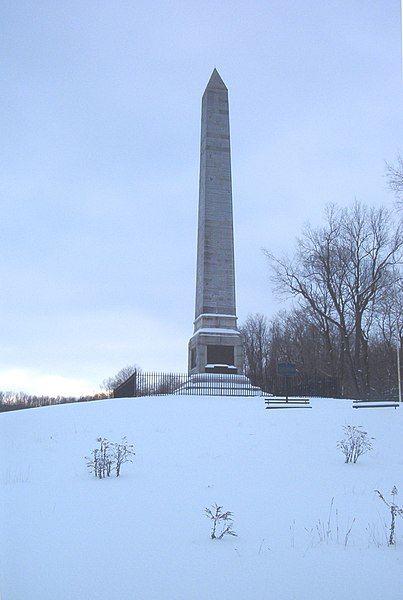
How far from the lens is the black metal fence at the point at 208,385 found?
950 inches

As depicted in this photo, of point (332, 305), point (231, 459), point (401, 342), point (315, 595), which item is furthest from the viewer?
point (401, 342)

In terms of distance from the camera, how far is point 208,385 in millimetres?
24344

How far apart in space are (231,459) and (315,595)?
5.79 meters

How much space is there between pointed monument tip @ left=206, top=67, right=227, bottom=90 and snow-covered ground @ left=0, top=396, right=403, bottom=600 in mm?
20384

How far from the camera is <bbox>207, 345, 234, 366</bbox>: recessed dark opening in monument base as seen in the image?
83.4 feet

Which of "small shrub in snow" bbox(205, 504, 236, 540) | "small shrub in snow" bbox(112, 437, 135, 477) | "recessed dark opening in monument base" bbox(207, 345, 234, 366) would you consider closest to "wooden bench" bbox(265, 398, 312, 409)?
"recessed dark opening in monument base" bbox(207, 345, 234, 366)

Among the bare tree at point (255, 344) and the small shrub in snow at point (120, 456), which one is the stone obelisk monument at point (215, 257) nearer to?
the small shrub in snow at point (120, 456)

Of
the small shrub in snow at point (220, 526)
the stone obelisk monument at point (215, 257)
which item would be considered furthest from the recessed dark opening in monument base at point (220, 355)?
the small shrub in snow at point (220, 526)

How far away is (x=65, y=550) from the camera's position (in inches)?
227

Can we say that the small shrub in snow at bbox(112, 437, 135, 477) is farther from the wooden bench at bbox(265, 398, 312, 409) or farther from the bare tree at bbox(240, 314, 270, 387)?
the bare tree at bbox(240, 314, 270, 387)

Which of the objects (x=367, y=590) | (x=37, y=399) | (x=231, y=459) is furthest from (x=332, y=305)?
(x=37, y=399)

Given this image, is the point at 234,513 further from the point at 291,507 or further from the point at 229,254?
the point at 229,254

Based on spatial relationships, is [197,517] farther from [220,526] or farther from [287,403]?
[287,403]

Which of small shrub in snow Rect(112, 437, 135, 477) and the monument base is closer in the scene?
small shrub in snow Rect(112, 437, 135, 477)
